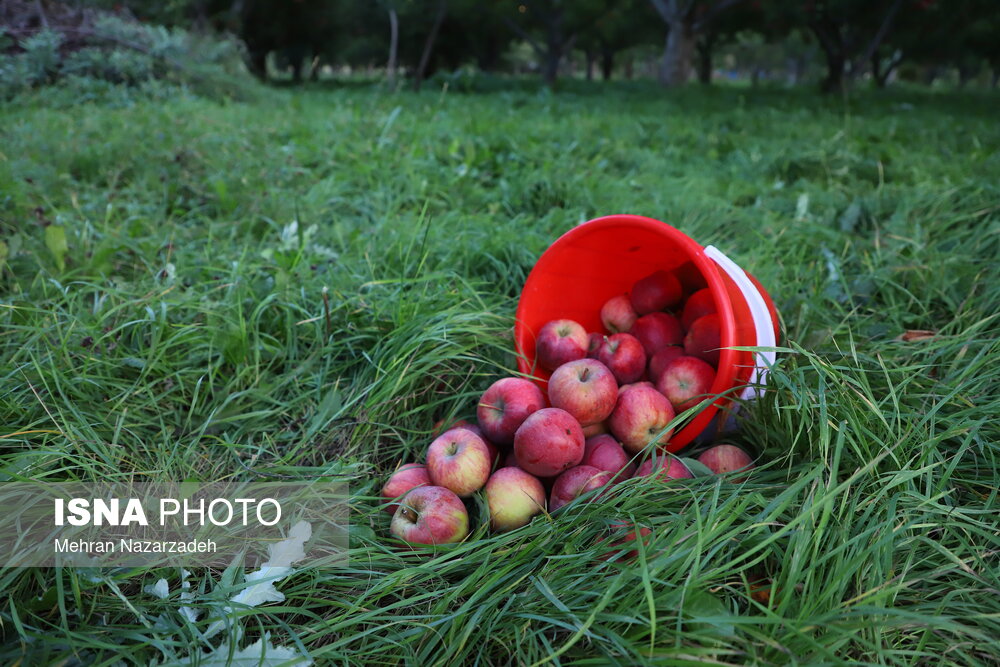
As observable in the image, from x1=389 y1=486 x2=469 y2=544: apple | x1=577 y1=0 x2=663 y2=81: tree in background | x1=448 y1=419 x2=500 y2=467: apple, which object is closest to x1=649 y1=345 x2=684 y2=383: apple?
x1=448 y1=419 x2=500 y2=467: apple

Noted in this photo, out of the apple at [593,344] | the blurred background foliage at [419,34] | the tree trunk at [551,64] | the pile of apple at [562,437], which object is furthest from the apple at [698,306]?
the tree trunk at [551,64]

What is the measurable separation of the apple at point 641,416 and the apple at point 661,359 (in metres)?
0.22

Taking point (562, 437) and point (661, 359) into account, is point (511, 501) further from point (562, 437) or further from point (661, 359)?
point (661, 359)

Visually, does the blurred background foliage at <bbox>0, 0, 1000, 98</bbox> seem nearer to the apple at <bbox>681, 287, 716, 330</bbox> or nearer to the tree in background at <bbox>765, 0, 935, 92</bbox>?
the tree in background at <bbox>765, 0, 935, 92</bbox>

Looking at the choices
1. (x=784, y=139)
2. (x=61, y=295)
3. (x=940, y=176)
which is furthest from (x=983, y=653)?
(x=784, y=139)

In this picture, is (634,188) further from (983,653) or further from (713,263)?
(983,653)

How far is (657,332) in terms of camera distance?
208 cm

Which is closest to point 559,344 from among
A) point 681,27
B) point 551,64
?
point 681,27

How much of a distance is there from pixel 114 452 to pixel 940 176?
4.75 m

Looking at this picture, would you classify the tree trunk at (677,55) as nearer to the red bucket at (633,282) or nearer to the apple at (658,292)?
the red bucket at (633,282)

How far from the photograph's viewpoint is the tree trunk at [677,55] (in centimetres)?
1421

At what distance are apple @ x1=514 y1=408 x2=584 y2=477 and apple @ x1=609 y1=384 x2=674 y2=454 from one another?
156 mm

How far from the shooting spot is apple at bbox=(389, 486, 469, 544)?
153 centimetres

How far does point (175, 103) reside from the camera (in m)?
6.45
